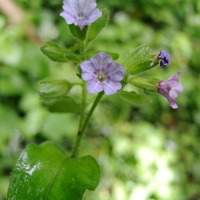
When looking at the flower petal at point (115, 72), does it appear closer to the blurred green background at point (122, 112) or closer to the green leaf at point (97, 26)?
the green leaf at point (97, 26)

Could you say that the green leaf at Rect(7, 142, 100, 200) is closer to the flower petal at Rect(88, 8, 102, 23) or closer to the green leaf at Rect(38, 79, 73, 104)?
the green leaf at Rect(38, 79, 73, 104)

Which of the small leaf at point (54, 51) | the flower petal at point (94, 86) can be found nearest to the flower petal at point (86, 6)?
the small leaf at point (54, 51)

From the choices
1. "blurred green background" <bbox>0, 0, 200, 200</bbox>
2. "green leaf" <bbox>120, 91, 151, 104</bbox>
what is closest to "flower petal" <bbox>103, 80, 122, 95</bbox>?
"green leaf" <bbox>120, 91, 151, 104</bbox>

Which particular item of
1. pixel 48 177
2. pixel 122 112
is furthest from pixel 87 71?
pixel 122 112

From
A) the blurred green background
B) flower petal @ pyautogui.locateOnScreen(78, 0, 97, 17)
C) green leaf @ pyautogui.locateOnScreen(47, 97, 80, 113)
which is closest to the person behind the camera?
flower petal @ pyautogui.locateOnScreen(78, 0, 97, 17)

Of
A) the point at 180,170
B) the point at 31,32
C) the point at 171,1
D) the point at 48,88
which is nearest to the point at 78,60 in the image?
the point at 48,88

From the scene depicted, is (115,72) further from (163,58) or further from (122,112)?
(122,112)
